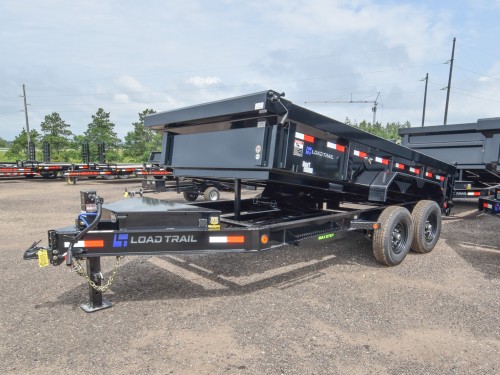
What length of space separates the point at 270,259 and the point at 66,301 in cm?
248

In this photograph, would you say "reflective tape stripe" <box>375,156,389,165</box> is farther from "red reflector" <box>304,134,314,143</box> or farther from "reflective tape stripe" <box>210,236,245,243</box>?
"reflective tape stripe" <box>210,236,245,243</box>

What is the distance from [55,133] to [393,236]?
127 feet

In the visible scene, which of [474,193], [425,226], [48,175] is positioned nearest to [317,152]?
[425,226]

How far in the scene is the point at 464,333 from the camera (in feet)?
10.2

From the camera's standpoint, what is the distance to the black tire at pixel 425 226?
17.0 feet

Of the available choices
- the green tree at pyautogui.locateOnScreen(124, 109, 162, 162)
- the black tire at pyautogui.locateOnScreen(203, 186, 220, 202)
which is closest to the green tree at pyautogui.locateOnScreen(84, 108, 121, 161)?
the green tree at pyautogui.locateOnScreen(124, 109, 162, 162)

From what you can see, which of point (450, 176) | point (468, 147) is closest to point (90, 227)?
point (450, 176)

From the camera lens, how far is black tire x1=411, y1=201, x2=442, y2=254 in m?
5.18

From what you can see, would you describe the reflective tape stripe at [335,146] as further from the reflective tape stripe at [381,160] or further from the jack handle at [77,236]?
the jack handle at [77,236]

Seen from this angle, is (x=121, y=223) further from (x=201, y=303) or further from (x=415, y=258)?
A: (x=415, y=258)

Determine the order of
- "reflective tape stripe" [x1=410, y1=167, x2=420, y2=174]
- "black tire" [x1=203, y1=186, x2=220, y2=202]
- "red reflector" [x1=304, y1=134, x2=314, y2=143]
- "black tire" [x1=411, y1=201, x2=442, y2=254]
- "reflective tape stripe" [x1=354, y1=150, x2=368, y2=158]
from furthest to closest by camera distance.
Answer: "black tire" [x1=203, y1=186, x2=220, y2=202] < "reflective tape stripe" [x1=410, y1=167, x2=420, y2=174] < "black tire" [x1=411, y1=201, x2=442, y2=254] < "reflective tape stripe" [x1=354, y1=150, x2=368, y2=158] < "red reflector" [x1=304, y1=134, x2=314, y2=143]

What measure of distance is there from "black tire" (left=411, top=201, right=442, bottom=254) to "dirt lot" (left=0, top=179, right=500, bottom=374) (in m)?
0.17

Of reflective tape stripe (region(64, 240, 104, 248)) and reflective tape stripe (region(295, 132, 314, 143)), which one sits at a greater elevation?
reflective tape stripe (region(295, 132, 314, 143))

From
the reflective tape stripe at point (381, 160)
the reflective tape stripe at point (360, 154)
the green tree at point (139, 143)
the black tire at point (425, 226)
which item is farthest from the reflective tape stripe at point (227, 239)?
the green tree at point (139, 143)
